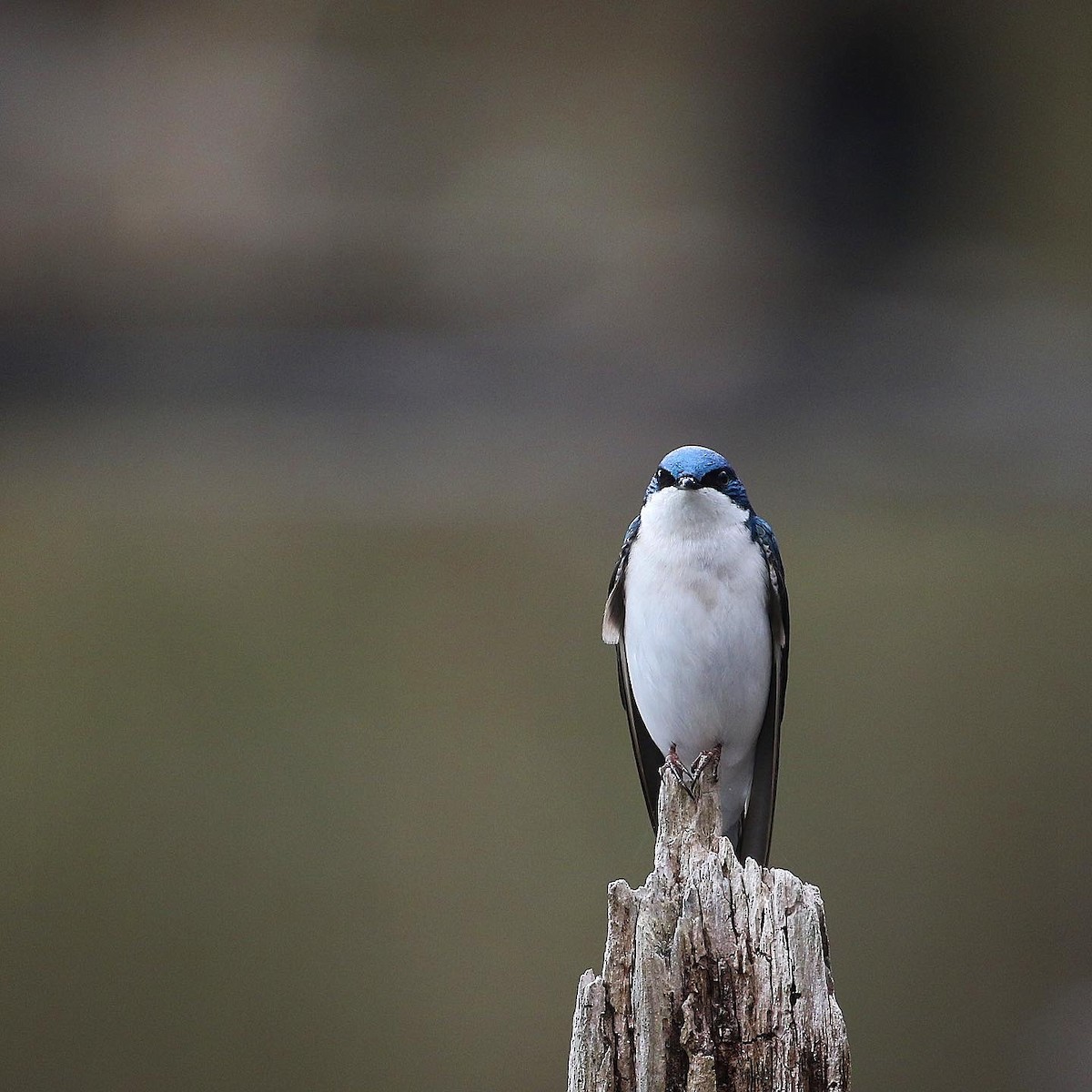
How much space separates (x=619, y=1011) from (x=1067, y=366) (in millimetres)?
3737

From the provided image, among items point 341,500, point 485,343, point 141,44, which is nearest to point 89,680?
point 341,500

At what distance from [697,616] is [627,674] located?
0.31 metres

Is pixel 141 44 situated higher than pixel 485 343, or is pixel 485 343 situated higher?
pixel 141 44

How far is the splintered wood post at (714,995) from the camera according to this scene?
1.33 m

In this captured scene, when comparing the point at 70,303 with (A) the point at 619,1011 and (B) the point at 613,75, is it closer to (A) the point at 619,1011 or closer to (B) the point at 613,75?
(B) the point at 613,75

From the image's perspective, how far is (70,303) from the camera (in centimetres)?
441

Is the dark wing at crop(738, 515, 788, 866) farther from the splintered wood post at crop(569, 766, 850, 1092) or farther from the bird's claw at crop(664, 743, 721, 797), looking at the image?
the splintered wood post at crop(569, 766, 850, 1092)

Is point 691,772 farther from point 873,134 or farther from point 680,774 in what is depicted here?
point 873,134

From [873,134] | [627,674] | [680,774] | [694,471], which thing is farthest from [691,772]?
[873,134]

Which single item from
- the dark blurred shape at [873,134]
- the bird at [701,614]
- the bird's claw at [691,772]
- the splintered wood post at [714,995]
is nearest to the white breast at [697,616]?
the bird at [701,614]

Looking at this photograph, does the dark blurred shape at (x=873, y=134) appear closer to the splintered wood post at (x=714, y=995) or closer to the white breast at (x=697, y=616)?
the white breast at (x=697, y=616)

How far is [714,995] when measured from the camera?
1.37 meters

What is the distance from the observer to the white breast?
6.39 ft

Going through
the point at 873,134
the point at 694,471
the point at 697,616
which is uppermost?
the point at 873,134
